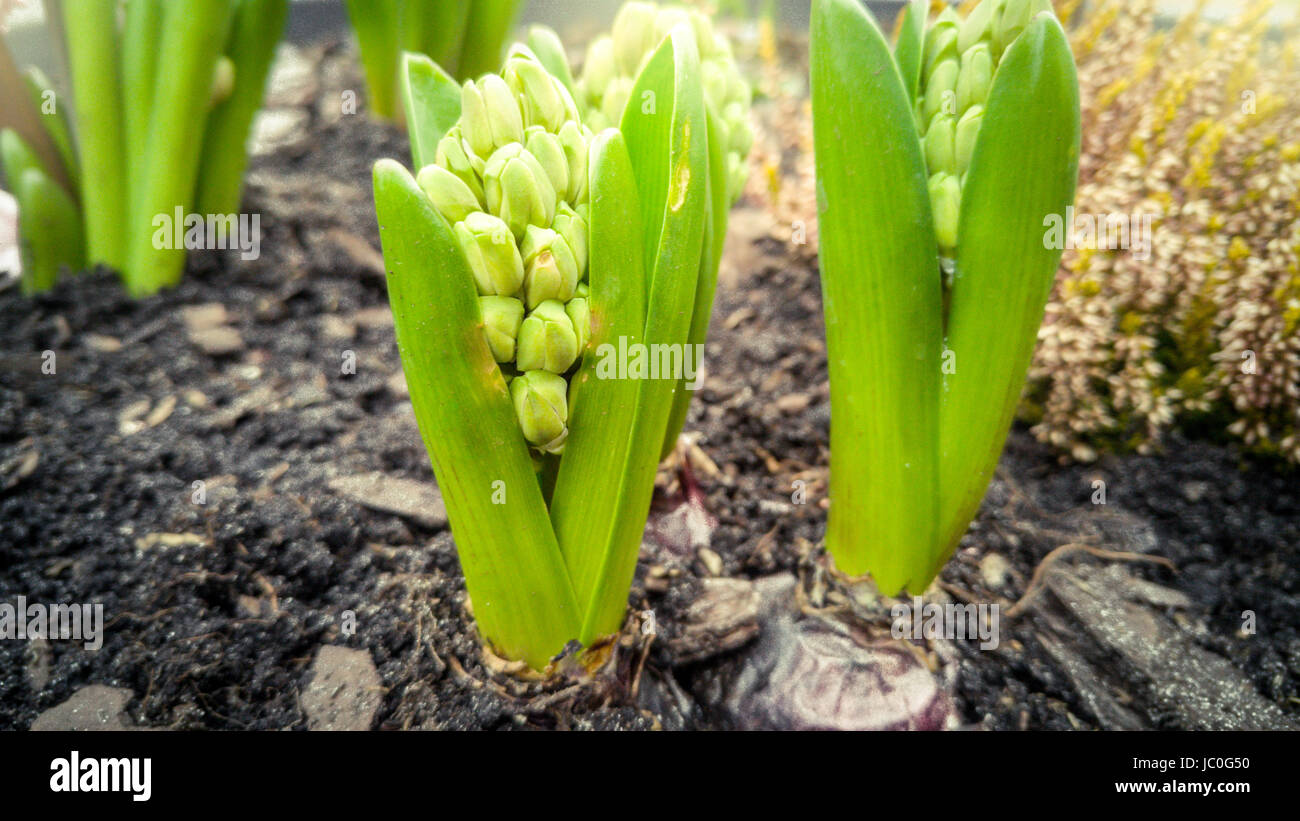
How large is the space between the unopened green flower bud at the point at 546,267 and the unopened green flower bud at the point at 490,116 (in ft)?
0.27

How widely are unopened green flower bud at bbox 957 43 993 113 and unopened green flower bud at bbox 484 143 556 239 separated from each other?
45 cm

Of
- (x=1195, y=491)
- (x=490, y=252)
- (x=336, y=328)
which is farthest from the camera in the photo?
(x=336, y=328)

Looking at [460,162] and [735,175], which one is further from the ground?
[735,175]

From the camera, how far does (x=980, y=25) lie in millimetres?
777

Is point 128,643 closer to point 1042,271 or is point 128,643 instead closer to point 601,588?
point 601,588

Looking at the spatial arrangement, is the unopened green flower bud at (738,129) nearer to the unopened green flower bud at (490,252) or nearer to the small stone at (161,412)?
the unopened green flower bud at (490,252)

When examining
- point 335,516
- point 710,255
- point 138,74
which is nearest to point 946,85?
point 710,255

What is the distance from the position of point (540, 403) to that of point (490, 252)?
0.14m

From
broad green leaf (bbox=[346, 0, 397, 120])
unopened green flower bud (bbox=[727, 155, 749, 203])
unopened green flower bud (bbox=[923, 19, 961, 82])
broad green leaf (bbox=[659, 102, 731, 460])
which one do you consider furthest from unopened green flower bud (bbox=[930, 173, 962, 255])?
broad green leaf (bbox=[346, 0, 397, 120])

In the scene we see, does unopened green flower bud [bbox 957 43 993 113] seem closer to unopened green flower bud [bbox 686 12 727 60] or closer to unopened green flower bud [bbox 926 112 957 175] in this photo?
unopened green flower bud [bbox 926 112 957 175]

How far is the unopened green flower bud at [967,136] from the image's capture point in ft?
2.53

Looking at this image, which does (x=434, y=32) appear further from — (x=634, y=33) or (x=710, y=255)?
(x=710, y=255)

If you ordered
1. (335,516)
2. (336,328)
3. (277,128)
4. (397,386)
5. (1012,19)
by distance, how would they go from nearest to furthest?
1. (1012,19)
2. (335,516)
3. (397,386)
4. (336,328)
5. (277,128)

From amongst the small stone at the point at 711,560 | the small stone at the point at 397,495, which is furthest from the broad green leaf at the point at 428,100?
the small stone at the point at 711,560
